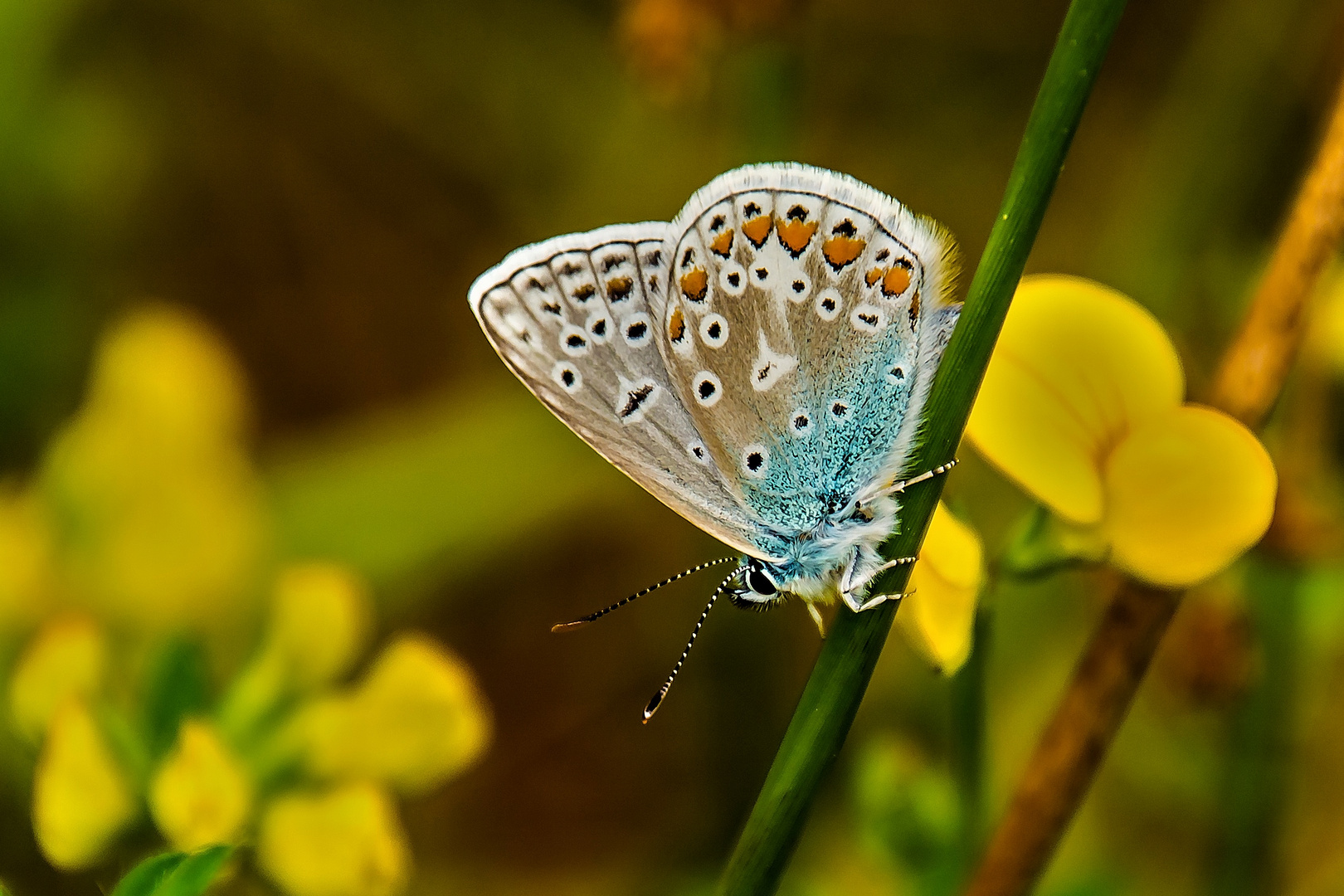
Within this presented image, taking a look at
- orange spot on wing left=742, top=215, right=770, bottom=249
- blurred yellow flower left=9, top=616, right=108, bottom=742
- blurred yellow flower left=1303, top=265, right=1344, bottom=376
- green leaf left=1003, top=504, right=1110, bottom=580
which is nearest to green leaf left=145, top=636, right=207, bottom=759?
blurred yellow flower left=9, top=616, right=108, bottom=742

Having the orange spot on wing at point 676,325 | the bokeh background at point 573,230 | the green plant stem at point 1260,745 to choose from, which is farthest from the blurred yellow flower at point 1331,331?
the orange spot on wing at point 676,325

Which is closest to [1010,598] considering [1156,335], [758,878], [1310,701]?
[1310,701]

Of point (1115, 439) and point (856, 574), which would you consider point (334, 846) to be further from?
point (1115, 439)

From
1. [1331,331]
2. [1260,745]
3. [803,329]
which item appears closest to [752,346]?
[803,329]

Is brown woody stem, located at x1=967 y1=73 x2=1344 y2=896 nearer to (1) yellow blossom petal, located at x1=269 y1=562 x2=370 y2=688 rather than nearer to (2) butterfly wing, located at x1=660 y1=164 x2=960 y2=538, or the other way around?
(2) butterfly wing, located at x1=660 y1=164 x2=960 y2=538

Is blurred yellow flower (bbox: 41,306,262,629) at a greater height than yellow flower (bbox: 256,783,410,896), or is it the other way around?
yellow flower (bbox: 256,783,410,896)
